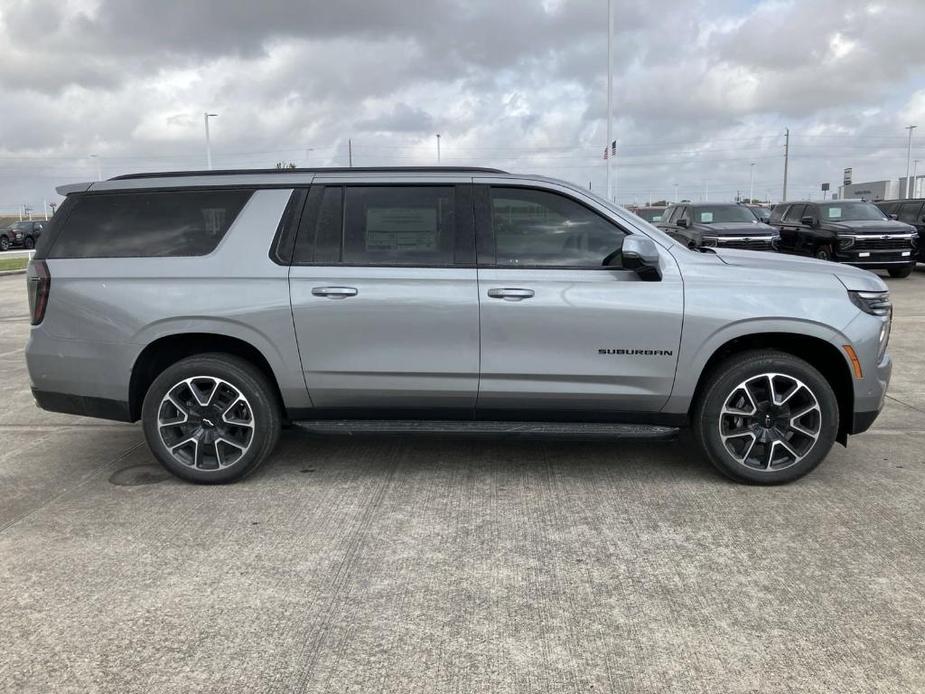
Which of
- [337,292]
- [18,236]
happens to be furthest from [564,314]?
[18,236]

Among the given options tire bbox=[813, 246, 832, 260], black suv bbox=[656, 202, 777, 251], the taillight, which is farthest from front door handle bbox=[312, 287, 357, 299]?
tire bbox=[813, 246, 832, 260]

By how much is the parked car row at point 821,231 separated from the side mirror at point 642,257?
35.7 ft

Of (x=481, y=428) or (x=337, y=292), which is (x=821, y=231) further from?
(x=337, y=292)

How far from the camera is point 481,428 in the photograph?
4.36m

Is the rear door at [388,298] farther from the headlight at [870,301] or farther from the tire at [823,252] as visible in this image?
the tire at [823,252]

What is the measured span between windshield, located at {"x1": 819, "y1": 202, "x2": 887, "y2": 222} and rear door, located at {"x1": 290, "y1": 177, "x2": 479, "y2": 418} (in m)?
14.9

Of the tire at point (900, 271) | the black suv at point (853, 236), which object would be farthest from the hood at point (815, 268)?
the tire at point (900, 271)

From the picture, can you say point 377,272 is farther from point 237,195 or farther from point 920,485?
point 920,485

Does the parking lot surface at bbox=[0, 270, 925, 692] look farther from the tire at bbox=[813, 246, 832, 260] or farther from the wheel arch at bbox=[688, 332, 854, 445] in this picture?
the tire at bbox=[813, 246, 832, 260]

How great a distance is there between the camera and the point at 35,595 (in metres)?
3.20

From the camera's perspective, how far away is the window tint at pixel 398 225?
432 cm

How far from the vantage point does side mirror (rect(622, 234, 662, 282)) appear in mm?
4031

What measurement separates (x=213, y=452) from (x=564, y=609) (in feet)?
8.07

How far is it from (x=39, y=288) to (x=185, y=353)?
92cm
